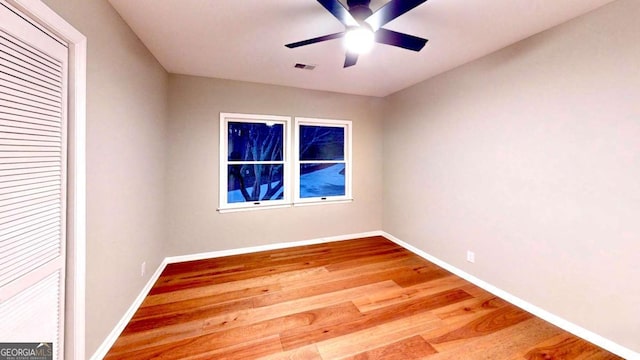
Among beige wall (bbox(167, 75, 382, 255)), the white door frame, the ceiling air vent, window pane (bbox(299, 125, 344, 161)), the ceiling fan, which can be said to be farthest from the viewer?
window pane (bbox(299, 125, 344, 161))

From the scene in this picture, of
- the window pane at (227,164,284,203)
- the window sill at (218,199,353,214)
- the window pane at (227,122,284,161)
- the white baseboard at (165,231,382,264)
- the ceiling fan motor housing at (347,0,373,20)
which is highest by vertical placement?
the ceiling fan motor housing at (347,0,373,20)

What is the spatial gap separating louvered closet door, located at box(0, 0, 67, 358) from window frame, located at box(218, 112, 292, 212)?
2.08m

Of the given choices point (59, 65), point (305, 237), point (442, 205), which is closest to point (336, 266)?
point (305, 237)

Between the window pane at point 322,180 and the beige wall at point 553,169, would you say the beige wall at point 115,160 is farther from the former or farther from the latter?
the beige wall at point 553,169

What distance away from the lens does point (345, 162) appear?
417 cm

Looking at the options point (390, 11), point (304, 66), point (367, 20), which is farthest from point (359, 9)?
point (304, 66)

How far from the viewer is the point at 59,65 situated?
4.29ft

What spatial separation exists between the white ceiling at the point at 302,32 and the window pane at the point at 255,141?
72cm

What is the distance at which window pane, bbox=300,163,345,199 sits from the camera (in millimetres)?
3988

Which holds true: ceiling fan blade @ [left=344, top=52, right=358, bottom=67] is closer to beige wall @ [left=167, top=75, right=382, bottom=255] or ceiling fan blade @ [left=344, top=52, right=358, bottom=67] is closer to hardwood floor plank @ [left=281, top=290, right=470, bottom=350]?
beige wall @ [left=167, top=75, right=382, bottom=255]

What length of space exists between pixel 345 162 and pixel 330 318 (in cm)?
255

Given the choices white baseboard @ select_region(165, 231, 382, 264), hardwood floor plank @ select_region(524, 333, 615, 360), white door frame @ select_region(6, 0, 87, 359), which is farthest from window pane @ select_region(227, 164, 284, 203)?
hardwood floor plank @ select_region(524, 333, 615, 360)

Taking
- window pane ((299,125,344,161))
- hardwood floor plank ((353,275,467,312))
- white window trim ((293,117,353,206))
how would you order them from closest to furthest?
1. hardwood floor plank ((353,275,467,312))
2. white window trim ((293,117,353,206))
3. window pane ((299,125,344,161))

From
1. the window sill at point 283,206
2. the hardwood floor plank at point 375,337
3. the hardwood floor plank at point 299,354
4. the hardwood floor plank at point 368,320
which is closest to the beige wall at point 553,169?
the hardwood floor plank at point 368,320
